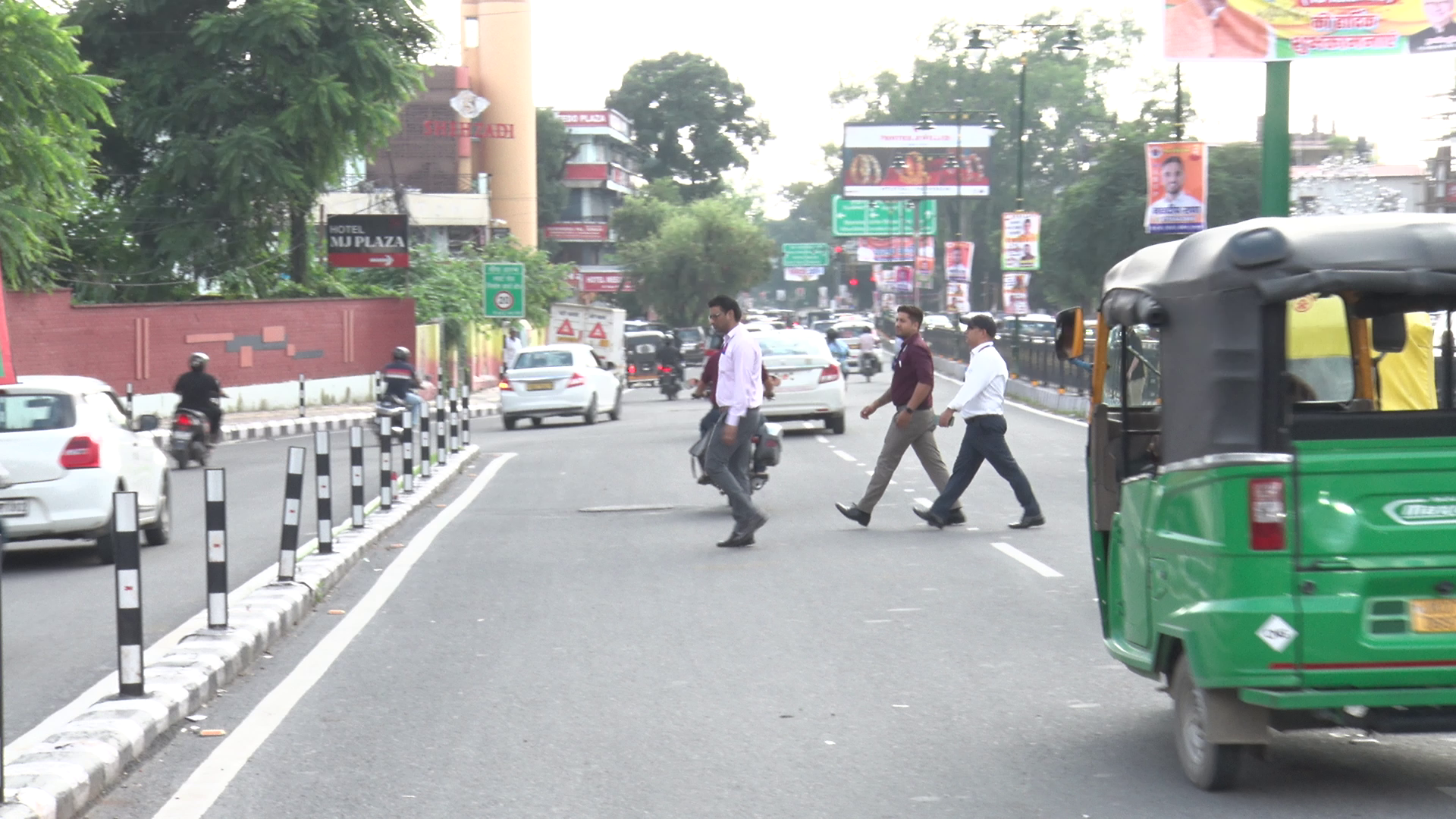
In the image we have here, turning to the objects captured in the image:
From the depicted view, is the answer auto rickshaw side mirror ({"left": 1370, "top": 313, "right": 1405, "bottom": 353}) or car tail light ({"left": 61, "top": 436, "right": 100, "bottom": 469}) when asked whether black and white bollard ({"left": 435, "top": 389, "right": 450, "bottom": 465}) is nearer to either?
car tail light ({"left": 61, "top": 436, "right": 100, "bottom": 469})

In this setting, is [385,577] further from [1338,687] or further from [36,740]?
[1338,687]

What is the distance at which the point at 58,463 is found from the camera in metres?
12.5

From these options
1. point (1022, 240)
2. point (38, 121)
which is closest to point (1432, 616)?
point (38, 121)

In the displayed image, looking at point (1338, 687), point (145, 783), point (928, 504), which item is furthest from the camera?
point (928, 504)

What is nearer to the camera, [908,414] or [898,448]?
[908,414]

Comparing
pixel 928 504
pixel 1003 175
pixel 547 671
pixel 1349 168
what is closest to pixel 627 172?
pixel 1003 175

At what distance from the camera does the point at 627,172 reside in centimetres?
10862

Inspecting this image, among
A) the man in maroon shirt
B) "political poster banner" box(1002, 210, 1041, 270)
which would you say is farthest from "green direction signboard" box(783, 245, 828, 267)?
the man in maroon shirt

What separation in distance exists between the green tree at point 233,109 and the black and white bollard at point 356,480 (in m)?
25.3

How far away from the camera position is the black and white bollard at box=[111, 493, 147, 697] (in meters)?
6.96

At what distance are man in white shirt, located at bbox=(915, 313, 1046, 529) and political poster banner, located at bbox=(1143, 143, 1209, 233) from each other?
14.5 meters

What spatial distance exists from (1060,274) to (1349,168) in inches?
598

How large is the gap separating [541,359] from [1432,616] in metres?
29.0

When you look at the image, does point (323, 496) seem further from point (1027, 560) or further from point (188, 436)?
point (188, 436)
